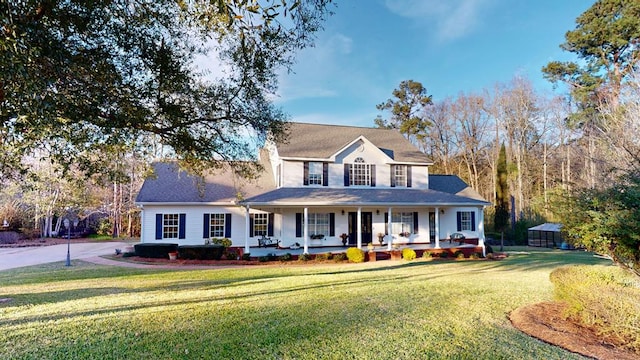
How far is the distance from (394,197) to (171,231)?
39.1ft

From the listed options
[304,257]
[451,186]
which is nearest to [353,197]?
[304,257]

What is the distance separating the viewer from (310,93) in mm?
22281

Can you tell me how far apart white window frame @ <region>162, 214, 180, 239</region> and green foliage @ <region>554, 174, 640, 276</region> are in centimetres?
1691

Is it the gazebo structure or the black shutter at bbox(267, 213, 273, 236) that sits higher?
the black shutter at bbox(267, 213, 273, 236)

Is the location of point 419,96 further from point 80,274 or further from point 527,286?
point 80,274

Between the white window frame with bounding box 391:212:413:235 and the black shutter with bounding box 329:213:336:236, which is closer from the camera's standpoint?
the black shutter with bounding box 329:213:336:236

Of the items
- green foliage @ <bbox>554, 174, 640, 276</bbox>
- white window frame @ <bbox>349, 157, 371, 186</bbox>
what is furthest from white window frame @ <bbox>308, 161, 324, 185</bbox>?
green foliage @ <bbox>554, 174, 640, 276</bbox>

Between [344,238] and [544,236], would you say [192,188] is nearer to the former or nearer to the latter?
[344,238]

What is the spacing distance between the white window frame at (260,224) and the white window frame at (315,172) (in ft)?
10.5

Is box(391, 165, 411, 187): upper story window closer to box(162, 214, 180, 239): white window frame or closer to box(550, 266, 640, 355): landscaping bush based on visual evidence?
Answer: box(162, 214, 180, 239): white window frame

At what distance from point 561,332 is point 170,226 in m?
17.2

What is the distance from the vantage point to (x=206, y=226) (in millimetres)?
18750

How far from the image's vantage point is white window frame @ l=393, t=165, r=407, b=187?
2111 cm

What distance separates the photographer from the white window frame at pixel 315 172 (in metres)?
19.6
